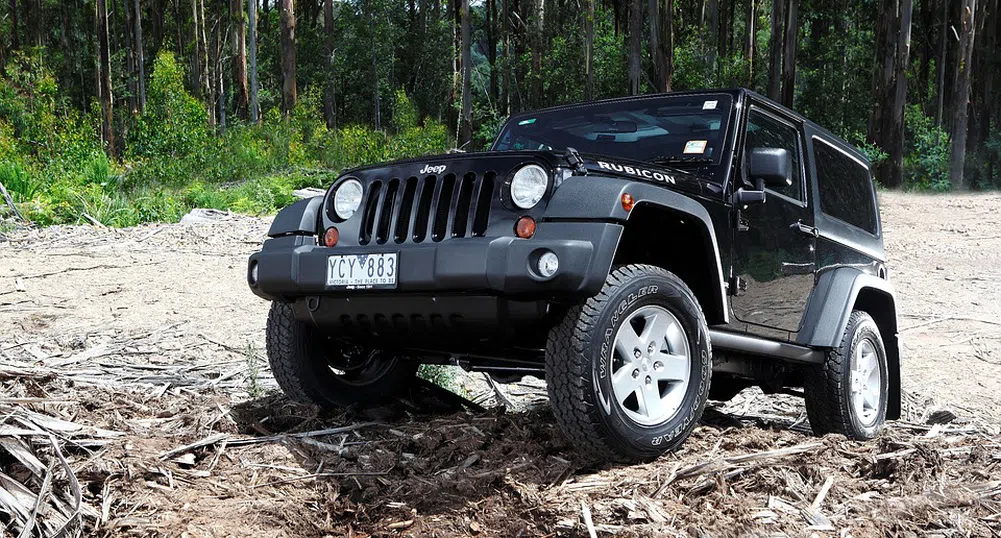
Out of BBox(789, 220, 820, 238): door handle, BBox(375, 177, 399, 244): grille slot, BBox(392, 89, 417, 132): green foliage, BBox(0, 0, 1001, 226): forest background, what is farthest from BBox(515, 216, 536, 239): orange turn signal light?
BBox(392, 89, 417, 132): green foliage

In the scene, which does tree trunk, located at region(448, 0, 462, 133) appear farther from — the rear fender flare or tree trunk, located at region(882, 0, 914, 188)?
the rear fender flare

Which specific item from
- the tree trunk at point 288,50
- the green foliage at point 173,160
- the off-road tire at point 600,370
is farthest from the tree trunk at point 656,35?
the off-road tire at point 600,370

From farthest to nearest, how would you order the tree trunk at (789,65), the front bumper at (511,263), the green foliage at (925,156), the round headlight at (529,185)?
the green foliage at (925,156)
the tree trunk at (789,65)
the round headlight at (529,185)
the front bumper at (511,263)

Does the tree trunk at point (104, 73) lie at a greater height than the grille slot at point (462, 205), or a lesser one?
greater

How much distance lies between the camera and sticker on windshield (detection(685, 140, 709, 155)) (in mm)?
4660

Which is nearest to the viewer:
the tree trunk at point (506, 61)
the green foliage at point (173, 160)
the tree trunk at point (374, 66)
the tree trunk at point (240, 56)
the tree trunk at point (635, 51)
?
the green foliage at point (173, 160)

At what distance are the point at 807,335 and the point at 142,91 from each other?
137 feet

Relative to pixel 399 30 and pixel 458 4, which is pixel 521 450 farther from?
pixel 399 30

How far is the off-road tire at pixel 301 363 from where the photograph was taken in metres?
4.58

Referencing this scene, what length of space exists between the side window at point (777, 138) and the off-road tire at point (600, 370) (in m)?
1.42

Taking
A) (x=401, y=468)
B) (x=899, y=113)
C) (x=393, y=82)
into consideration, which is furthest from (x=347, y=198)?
(x=393, y=82)

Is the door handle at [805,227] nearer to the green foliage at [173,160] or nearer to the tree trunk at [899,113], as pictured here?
the green foliage at [173,160]

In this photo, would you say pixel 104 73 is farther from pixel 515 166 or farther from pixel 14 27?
pixel 515 166

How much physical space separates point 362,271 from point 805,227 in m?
2.61
